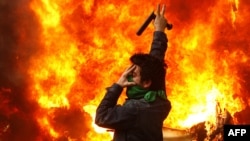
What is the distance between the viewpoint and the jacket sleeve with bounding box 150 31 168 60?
152 inches

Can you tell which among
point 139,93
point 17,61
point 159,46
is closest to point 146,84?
point 139,93

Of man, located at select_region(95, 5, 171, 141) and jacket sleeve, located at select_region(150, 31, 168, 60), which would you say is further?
jacket sleeve, located at select_region(150, 31, 168, 60)

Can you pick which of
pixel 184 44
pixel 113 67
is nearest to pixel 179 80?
pixel 184 44

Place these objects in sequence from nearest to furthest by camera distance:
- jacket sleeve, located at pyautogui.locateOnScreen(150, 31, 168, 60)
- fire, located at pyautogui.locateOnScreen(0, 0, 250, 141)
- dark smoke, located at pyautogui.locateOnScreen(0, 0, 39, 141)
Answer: jacket sleeve, located at pyautogui.locateOnScreen(150, 31, 168, 60), fire, located at pyautogui.locateOnScreen(0, 0, 250, 141), dark smoke, located at pyautogui.locateOnScreen(0, 0, 39, 141)

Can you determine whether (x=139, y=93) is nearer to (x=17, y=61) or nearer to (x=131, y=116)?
(x=131, y=116)

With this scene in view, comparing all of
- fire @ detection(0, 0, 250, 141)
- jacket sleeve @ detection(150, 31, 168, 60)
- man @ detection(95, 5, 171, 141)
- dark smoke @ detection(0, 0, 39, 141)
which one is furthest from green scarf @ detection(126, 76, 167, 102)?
dark smoke @ detection(0, 0, 39, 141)

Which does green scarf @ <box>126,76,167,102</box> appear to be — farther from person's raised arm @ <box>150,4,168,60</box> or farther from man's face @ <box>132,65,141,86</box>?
person's raised arm @ <box>150,4,168,60</box>

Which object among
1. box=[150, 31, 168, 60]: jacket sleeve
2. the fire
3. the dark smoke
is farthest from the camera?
the dark smoke

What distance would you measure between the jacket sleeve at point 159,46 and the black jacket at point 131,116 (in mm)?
450

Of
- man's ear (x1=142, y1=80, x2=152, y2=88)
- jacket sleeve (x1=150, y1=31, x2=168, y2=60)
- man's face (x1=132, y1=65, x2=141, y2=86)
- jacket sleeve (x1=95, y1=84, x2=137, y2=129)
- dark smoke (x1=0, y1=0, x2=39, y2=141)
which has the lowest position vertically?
jacket sleeve (x1=95, y1=84, x2=137, y2=129)

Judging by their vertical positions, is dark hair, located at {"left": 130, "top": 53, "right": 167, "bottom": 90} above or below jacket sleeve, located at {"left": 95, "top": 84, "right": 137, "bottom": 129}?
above

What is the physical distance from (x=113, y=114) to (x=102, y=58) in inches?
308

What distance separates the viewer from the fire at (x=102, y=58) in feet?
36.1

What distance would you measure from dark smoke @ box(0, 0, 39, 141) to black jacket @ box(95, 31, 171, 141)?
25.9ft
